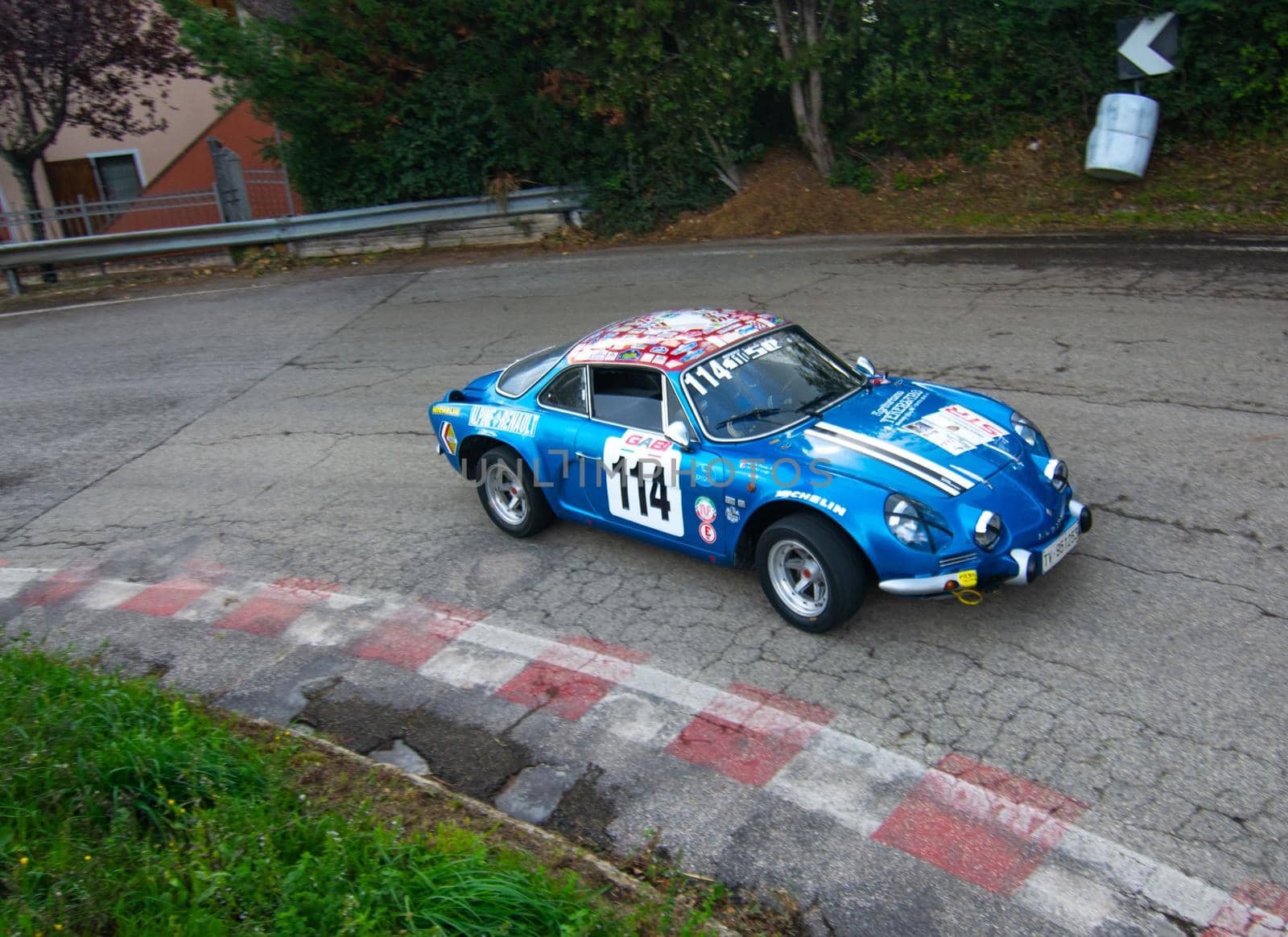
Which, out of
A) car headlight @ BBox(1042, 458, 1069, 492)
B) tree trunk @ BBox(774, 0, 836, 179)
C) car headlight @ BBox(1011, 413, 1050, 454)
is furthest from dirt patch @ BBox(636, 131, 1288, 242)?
car headlight @ BBox(1042, 458, 1069, 492)

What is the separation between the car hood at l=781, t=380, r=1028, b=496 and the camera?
507cm

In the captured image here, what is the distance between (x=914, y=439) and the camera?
5344 mm

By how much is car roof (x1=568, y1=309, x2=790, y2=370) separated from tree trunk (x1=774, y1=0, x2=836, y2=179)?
999cm

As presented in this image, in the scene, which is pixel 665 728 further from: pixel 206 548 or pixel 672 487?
pixel 206 548

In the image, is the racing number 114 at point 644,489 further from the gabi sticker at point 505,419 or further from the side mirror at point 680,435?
the gabi sticker at point 505,419

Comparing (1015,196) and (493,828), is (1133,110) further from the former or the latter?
(493,828)

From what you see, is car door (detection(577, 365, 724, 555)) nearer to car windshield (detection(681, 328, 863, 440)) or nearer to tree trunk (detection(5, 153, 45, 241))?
car windshield (detection(681, 328, 863, 440))

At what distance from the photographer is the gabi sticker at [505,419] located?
651cm

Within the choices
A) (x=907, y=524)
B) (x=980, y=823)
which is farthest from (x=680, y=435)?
(x=980, y=823)

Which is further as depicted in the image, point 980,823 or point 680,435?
point 680,435

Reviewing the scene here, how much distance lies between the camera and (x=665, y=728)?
4.78 metres

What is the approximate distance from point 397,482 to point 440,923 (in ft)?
16.0

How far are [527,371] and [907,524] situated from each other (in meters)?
3.05

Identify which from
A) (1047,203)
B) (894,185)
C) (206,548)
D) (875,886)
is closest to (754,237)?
(894,185)
